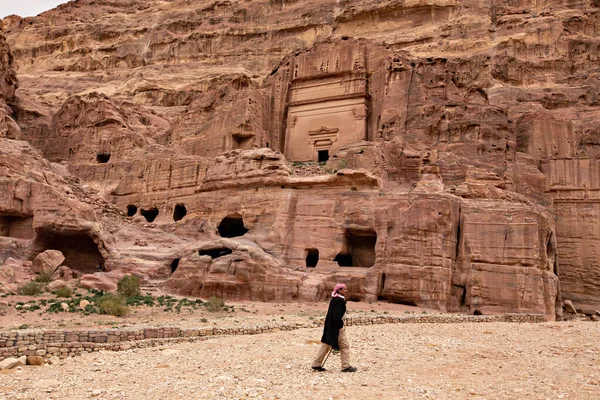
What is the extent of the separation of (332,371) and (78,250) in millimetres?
17112

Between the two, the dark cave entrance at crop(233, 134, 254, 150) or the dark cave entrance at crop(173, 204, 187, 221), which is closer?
the dark cave entrance at crop(173, 204, 187, 221)

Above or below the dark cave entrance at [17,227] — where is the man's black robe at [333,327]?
below

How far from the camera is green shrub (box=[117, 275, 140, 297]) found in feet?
55.6

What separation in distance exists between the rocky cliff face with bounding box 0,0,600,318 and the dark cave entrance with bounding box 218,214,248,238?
0.33 ft

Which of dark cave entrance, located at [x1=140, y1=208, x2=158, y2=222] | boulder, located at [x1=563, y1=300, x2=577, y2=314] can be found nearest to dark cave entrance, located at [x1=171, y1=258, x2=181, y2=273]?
dark cave entrance, located at [x1=140, y1=208, x2=158, y2=222]

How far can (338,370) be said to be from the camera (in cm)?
809

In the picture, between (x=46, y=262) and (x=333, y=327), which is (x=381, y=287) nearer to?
(x=333, y=327)

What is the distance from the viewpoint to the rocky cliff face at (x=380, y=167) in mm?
17797

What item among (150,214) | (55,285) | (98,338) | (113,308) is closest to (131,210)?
(150,214)

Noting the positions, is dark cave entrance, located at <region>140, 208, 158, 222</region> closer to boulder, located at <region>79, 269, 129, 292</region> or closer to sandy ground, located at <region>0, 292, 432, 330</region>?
boulder, located at <region>79, 269, 129, 292</region>

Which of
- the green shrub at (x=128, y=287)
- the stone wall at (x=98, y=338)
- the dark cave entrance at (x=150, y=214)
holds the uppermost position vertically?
the dark cave entrance at (x=150, y=214)

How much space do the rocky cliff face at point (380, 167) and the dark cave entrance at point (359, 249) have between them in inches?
2.4

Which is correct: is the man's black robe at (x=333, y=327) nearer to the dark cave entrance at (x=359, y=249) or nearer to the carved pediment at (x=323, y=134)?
the dark cave entrance at (x=359, y=249)

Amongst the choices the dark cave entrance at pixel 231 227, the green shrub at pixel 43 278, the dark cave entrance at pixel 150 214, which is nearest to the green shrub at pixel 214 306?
the green shrub at pixel 43 278
